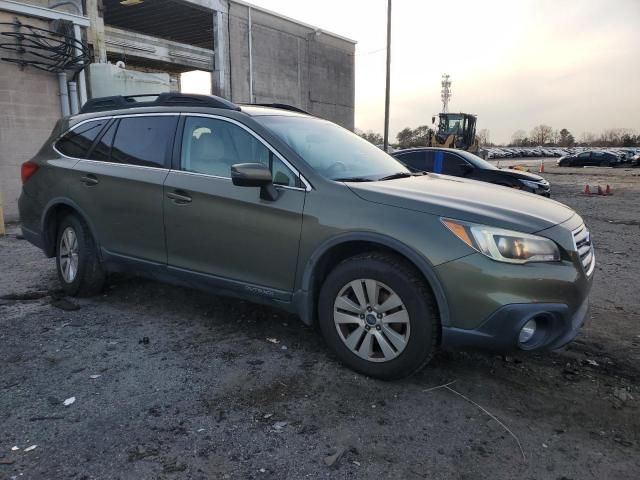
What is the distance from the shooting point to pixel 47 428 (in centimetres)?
268

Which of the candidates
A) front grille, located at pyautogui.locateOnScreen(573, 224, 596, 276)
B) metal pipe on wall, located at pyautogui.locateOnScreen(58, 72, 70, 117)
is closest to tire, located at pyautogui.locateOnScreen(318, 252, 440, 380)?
front grille, located at pyautogui.locateOnScreen(573, 224, 596, 276)

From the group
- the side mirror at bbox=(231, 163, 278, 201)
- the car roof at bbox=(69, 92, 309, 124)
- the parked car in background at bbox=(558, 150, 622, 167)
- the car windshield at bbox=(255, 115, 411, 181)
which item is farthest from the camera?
the parked car in background at bbox=(558, 150, 622, 167)

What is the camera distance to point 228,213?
3635mm

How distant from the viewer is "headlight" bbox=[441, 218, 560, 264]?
9.25ft

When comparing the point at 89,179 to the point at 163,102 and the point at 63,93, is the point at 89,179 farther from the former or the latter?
the point at 63,93

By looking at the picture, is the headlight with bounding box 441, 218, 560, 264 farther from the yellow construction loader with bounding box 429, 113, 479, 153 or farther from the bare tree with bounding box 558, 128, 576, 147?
the bare tree with bounding box 558, 128, 576, 147

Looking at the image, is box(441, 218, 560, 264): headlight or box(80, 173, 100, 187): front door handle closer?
box(441, 218, 560, 264): headlight

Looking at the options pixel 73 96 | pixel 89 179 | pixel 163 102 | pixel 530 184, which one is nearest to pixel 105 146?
pixel 89 179

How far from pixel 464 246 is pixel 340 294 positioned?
2.79 ft

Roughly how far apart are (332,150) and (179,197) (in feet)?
4.07

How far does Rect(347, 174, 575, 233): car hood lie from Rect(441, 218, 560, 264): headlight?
0.15 ft

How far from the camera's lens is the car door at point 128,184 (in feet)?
13.4

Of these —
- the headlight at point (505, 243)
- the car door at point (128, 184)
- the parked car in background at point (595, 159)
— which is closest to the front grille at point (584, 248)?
the headlight at point (505, 243)

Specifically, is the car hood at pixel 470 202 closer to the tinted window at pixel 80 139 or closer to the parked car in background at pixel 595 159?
the tinted window at pixel 80 139
